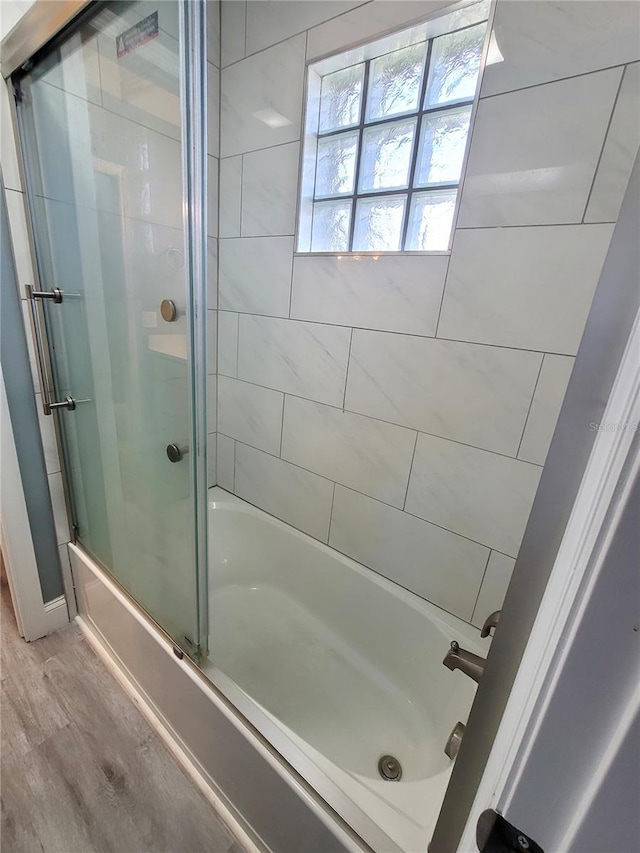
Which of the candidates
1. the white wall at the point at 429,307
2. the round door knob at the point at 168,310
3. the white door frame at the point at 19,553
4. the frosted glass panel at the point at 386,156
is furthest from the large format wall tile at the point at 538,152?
the white door frame at the point at 19,553

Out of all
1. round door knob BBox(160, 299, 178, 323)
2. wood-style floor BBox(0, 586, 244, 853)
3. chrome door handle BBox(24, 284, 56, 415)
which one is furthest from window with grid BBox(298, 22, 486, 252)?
wood-style floor BBox(0, 586, 244, 853)

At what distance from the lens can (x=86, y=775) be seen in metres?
1.07

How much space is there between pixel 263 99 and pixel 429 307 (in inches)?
41.5

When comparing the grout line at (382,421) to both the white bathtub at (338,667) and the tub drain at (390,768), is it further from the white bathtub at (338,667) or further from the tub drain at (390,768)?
the tub drain at (390,768)

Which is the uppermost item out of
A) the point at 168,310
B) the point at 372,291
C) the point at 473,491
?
the point at 372,291

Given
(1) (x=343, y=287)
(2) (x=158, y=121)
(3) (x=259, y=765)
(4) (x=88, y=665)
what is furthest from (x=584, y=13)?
(4) (x=88, y=665)

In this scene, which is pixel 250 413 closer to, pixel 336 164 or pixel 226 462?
pixel 226 462

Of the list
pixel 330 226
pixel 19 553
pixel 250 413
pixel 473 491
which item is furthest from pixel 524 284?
pixel 19 553

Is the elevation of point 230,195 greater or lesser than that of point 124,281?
greater

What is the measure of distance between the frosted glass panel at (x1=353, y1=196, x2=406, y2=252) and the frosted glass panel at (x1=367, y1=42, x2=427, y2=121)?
257mm

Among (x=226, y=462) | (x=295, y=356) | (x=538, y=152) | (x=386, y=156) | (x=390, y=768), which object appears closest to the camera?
(x=538, y=152)

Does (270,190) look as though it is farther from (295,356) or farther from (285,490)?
(285,490)

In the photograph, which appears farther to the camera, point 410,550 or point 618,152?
point 410,550

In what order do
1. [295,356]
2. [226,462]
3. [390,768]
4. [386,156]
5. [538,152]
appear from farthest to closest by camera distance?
[226,462]
[295,356]
[386,156]
[390,768]
[538,152]
